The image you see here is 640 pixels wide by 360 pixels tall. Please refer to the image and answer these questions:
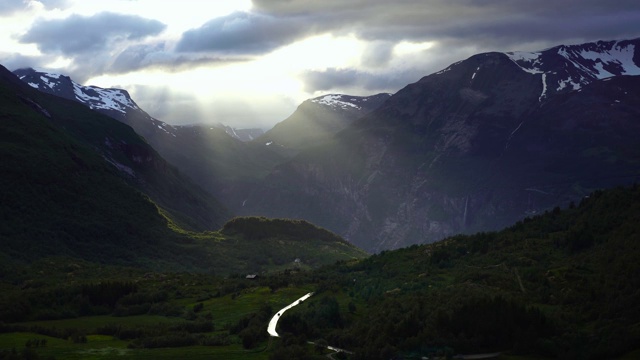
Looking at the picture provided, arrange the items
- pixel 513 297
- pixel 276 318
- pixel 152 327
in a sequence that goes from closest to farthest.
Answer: pixel 513 297 → pixel 152 327 → pixel 276 318

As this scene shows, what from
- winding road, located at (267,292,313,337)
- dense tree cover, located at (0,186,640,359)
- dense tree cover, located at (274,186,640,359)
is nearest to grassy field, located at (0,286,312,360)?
dense tree cover, located at (0,186,640,359)

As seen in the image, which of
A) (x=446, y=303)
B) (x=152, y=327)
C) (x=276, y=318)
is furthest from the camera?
(x=276, y=318)

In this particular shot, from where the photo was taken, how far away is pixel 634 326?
103 m

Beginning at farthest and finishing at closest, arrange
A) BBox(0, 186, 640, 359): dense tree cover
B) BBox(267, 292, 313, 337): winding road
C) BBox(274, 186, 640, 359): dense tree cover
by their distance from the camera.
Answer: BBox(267, 292, 313, 337): winding road
BBox(0, 186, 640, 359): dense tree cover
BBox(274, 186, 640, 359): dense tree cover

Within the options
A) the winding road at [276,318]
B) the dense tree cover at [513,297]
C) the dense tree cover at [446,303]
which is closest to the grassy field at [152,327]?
the dense tree cover at [446,303]

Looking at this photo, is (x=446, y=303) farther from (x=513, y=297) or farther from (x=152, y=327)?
(x=152, y=327)

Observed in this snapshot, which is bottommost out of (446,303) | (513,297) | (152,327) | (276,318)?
(152,327)

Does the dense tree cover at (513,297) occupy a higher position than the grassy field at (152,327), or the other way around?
the dense tree cover at (513,297)

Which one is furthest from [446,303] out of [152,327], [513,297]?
[152,327]

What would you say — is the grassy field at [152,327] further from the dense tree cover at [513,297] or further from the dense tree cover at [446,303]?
the dense tree cover at [513,297]

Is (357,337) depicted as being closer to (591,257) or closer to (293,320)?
(293,320)

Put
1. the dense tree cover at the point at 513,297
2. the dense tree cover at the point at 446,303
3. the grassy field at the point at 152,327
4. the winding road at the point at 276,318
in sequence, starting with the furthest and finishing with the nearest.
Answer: the winding road at the point at 276,318
the grassy field at the point at 152,327
the dense tree cover at the point at 446,303
the dense tree cover at the point at 513,297

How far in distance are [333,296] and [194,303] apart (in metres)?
37.9

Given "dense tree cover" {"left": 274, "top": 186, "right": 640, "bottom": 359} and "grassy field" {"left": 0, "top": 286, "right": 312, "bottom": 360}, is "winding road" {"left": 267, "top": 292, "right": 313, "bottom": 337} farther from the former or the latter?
"dense tree cover" {"left": 274, "top": 186, "right": 640, "bottom": 359}
